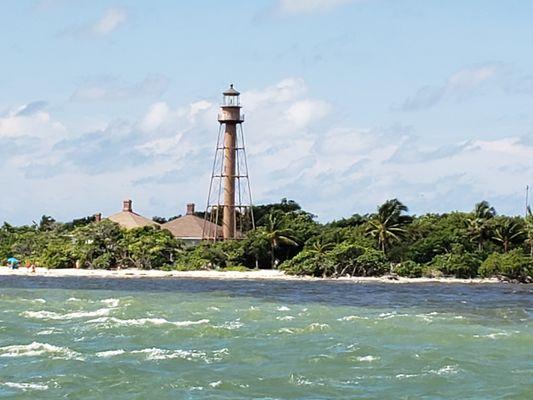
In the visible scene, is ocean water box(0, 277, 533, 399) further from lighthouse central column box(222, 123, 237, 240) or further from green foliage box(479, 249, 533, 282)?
lighthouse central column box(222, 123, 237, 240)

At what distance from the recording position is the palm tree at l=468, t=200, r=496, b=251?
271 ft

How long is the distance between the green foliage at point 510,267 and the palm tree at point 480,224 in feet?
18.8

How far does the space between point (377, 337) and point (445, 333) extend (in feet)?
8.97

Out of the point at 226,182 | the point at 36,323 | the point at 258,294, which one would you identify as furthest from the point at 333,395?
the point at 226,182

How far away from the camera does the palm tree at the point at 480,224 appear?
82688 millimetres

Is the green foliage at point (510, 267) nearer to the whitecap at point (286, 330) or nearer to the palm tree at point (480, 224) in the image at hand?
the palm tree at point (480, 224)

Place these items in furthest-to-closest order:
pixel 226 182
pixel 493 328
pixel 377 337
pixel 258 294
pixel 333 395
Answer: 1. pixel 226 182
2. pixel 258 294
3. pixel 493 328
4. pixel 377 337
5. pixel 333 395

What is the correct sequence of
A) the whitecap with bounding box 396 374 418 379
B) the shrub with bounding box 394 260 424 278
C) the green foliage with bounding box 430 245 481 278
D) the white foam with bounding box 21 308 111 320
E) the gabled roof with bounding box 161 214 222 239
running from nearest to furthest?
1. the whitecap with bounding box 396 374 418 379
2. the white foam with bounding box 21 308 111 320
3. the green foliage with bounding box 430 245 481 278
4. the shrub with bounding box 394 260 424 278
5. the gabled roof with bounding box 161 214 222 239

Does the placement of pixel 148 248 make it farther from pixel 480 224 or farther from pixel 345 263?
pixel 480 224

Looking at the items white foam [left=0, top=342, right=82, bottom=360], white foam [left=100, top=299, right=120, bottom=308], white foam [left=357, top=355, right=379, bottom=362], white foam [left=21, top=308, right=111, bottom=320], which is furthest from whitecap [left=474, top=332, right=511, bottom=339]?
white foam [left=100, top=299, right=120, bottom=308]

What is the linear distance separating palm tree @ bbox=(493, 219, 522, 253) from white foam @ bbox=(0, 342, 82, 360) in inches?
2286

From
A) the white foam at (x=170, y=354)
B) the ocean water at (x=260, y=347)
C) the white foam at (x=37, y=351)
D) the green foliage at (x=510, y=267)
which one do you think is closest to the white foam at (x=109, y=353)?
the ocean water at (x=260, y=347)

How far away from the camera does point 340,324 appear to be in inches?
1485

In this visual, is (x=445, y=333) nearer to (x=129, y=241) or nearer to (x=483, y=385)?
(x=483, y=385)
